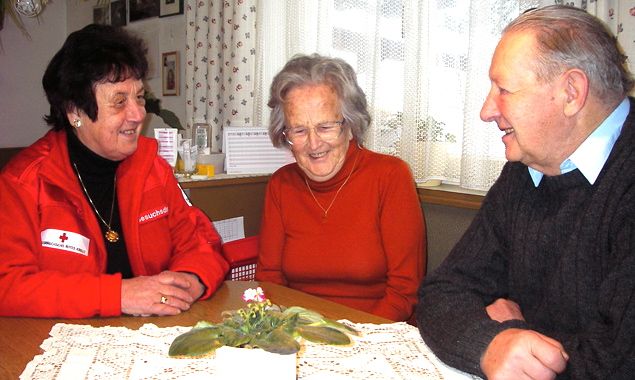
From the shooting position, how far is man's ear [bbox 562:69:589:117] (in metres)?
1.11

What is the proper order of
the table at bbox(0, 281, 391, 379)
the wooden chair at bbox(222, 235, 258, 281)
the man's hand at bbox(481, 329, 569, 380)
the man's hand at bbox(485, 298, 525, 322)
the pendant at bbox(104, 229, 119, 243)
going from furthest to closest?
1. the wooden chair at bbox(222, 235, 258, 281)
2. the pendant at bbox(104, 229, 119, 243)
3. the man's hand at bbox(485, 298, 525, 322)
4. the table at bbox(0, 281, 391, 379)
5. the man's hand at bbox(481, 329, 569, 380)

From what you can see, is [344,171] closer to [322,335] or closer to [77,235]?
[77,235]

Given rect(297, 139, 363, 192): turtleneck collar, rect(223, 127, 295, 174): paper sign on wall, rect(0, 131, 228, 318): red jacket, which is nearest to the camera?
rect(0, 131, 228, 318): red jacket

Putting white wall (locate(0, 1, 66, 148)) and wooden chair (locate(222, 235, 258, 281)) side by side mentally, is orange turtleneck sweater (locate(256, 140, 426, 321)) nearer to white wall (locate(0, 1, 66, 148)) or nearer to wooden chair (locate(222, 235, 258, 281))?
wooden chair (locate(222, 235, 258, 281))

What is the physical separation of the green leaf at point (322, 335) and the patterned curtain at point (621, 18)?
1497 millimetres

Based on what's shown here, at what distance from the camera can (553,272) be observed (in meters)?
1.20

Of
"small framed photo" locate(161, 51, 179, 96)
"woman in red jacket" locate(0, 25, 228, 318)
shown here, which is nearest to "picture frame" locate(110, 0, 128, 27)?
"small framed photo" locate(161, 51, 179, 96)

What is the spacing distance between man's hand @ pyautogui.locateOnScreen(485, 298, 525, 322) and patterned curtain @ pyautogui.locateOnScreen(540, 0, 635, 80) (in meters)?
1.02

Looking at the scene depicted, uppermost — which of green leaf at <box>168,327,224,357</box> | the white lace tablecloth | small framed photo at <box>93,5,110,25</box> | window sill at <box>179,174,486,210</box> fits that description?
small framed photo at <box>93,5,110,25</box>

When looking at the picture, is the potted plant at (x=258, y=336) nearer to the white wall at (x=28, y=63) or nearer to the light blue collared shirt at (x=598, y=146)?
the light blue collared shirt at (x=598, y=146)

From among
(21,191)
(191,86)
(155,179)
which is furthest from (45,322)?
(191,86)

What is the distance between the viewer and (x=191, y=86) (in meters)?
3.77

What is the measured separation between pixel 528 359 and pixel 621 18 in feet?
4.56

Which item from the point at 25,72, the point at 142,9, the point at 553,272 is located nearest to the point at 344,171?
the point at 553,272
